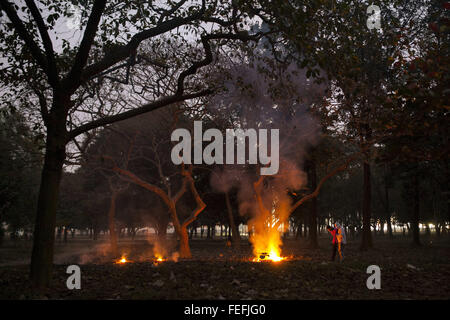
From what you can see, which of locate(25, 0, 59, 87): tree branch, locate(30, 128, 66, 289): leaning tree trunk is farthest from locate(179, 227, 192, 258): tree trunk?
locate(25, 0, 59, 87): tree branch

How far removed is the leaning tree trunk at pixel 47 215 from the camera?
8312 millimetres

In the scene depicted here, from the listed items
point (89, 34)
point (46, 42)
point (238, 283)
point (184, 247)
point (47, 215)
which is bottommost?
point (184, 247)

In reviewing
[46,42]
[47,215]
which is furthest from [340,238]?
[46,42]

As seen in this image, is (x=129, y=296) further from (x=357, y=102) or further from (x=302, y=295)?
(x=357, y=102)

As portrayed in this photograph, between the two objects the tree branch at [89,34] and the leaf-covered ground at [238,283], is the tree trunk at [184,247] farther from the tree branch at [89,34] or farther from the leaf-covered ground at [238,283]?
the tree branch at [89,34]

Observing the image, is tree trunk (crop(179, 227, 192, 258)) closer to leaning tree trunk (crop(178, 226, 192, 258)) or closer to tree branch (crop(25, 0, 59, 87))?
leaning tree trunk (crop(178, 226, 192, 258))

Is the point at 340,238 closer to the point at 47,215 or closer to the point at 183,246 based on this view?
the point at 183,246

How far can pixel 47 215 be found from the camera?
27.8ft

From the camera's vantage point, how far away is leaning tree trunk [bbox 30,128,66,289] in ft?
27.3

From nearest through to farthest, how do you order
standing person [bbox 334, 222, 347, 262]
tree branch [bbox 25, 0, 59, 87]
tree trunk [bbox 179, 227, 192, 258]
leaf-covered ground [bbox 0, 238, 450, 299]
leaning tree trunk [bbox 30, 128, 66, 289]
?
leaf-covered ground [bbox 0, 238, 450, 299]
leaning tree trunk [bbox 30, 128, 66, 289]
tree branch [bbox 25, 0, 59, 87]
standing person [bbox 334, 222, 347, 262]
tree trunk [bbox 179, 227, 192, 258]

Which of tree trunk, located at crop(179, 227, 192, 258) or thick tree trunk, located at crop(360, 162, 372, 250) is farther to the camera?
thick tree trunk, located at crop(360, 162, 372, 250)

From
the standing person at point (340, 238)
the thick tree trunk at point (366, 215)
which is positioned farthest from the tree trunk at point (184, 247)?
the thick tree trunk at point (366, 215)

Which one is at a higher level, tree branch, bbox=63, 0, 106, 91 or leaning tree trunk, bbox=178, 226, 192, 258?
tree branch, bbox=63, 0, 106, 91
